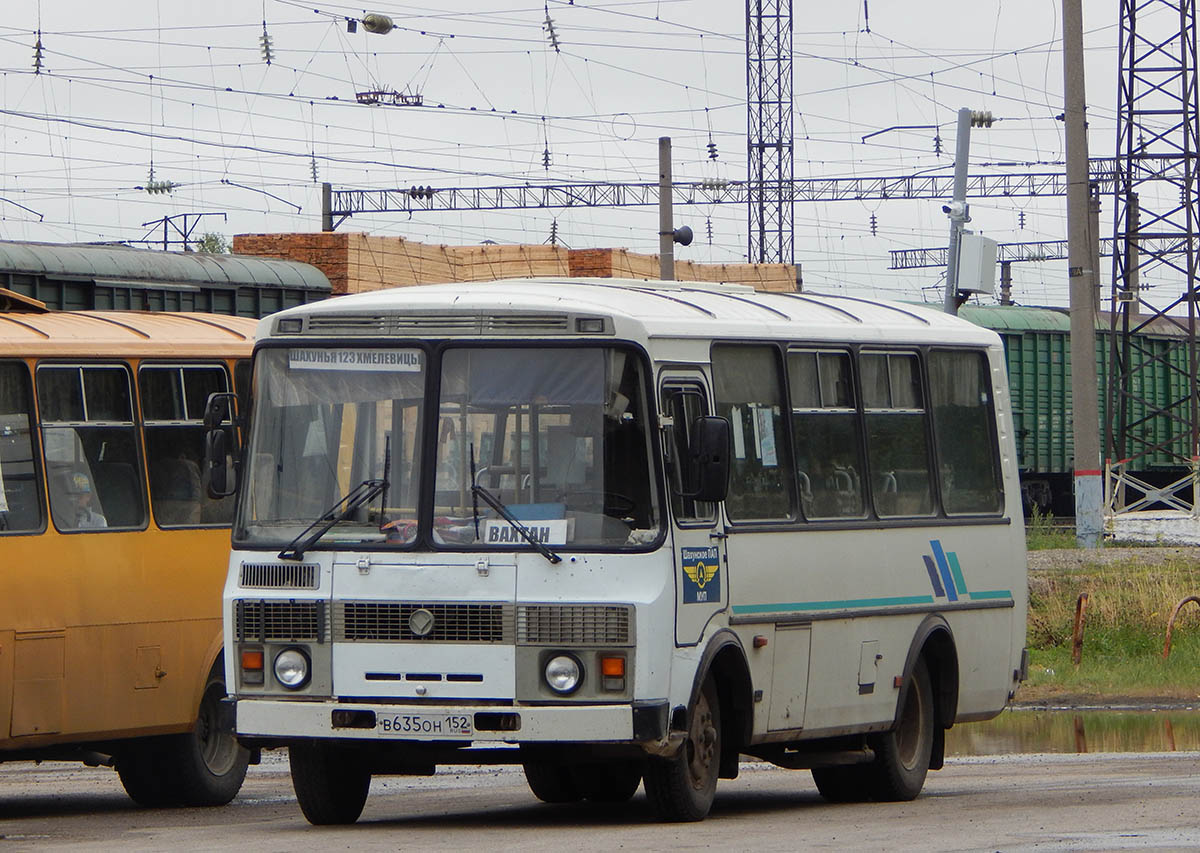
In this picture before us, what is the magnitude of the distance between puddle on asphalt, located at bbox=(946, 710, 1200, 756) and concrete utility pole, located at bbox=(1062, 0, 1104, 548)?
32.9 feet

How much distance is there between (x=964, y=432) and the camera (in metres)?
13.1

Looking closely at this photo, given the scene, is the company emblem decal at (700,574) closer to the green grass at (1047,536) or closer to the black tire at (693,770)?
the black tire at (693,770)

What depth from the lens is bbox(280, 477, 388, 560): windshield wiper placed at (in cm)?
1014

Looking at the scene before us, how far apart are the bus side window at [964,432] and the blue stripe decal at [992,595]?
0.49 meters

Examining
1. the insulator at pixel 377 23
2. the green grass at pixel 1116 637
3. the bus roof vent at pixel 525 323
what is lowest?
the green grass at pixel 1116 637

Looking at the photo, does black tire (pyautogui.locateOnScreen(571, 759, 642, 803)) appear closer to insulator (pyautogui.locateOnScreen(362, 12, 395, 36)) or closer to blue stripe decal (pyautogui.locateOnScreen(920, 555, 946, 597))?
blue stripe decal (pyautogui.locateOnScreen(920, 555, 946, 597))

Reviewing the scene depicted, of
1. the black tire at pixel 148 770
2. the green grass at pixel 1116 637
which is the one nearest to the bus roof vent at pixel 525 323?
the black tire at pixel 148 770

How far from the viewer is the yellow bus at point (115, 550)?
11.4 meters

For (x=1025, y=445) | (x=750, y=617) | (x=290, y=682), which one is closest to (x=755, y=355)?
(x=750, y=617)

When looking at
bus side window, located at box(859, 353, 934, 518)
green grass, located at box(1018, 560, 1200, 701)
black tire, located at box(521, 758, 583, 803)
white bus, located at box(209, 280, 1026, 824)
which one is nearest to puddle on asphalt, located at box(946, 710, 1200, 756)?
green grass, located at box(1018, 560, 1200, 701)

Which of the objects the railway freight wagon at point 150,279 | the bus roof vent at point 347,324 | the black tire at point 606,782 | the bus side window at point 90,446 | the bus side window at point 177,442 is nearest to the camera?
the bus roof vent at point 347,324

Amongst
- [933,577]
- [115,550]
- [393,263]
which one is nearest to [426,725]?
[115,550]

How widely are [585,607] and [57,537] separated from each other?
330cm

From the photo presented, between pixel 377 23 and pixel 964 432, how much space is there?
2272 cm
